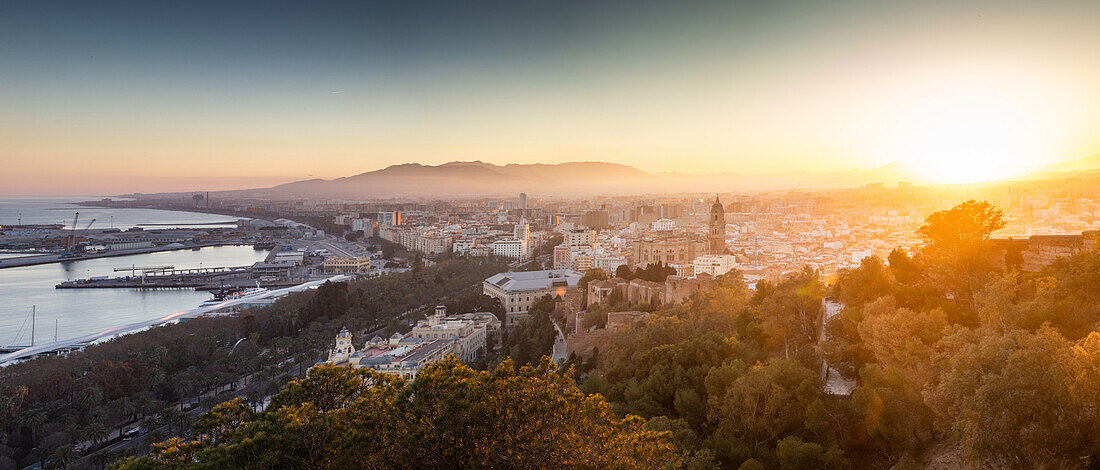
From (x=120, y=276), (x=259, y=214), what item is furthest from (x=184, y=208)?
(x=120, y=276)

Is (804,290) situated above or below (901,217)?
below

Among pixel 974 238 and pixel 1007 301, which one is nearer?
pixel 1007 301

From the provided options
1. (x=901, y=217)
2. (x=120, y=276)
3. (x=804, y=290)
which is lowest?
(x=120, y=276)

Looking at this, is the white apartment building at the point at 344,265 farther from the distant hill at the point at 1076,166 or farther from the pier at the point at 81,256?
the distant hill at the point at 1076,166

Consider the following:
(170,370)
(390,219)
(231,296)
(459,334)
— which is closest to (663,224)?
(459,334)

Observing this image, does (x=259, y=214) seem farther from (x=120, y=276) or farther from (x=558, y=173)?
(x=120, y=276)

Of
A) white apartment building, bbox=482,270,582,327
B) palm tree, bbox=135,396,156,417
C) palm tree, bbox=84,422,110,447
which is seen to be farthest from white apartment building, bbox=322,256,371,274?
palm tree, bbox=84,422,110,447
